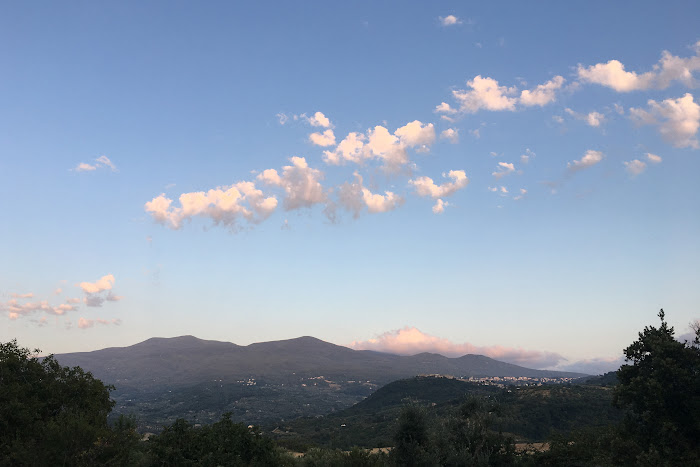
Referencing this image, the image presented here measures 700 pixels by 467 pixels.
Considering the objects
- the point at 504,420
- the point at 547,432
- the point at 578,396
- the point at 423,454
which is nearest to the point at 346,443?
the point at 547,432

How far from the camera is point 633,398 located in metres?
37.5

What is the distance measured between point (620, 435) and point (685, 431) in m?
5.17

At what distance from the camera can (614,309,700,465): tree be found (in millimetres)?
34312

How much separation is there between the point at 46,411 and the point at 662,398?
53253 mm

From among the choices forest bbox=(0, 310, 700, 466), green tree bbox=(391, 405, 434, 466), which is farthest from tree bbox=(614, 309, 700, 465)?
green tree bbox=(391, 405, 434, 466)

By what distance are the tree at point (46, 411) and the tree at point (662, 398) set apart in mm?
41578

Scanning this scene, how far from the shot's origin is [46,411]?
43.8 metres

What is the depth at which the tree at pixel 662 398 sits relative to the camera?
34.3 m

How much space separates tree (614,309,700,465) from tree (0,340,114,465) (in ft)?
136

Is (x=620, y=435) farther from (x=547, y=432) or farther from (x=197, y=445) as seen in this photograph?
(x=547, y=432)

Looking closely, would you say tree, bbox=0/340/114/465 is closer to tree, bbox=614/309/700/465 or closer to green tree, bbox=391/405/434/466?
green tree, bbox=391/405/434/466

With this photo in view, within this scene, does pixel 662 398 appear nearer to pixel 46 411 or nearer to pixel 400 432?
pixel 400 432

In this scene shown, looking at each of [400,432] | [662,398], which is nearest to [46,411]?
[400,432]

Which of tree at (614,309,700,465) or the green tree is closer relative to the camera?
tree at (614,309,700,465)
